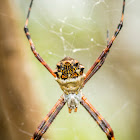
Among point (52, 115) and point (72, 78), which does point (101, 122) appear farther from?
point (72, 78)

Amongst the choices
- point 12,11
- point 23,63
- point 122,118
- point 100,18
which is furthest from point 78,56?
point 122,118

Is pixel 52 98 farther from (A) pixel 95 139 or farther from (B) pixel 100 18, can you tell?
(B) pixel 100 18

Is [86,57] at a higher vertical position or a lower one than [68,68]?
lower

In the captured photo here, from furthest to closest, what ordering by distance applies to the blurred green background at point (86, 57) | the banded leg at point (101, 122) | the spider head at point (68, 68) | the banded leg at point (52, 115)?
the blurred green background at point (86, 57)
the banded leg at point (52, 115)
the banded leg at point (101, 122)
the spider head at point (68, 68)

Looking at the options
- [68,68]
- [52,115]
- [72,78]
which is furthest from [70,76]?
[52,115]

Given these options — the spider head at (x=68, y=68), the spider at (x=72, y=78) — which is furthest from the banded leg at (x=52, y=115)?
the spider head at (x=68, y=68)

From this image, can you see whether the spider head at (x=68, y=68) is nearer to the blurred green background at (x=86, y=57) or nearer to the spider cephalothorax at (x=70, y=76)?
the spider cephalothorax at (x=70, y=76)
